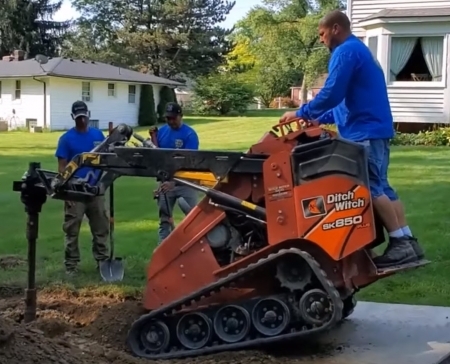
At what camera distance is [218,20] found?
2410 inches

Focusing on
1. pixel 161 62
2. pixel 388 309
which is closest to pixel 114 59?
pixel 161 62

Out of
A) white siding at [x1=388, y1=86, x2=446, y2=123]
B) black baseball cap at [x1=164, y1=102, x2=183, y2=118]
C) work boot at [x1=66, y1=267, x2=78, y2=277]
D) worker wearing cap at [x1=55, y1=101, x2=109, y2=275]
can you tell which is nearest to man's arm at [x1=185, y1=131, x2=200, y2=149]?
black baseball cap at [x1=164, y1=102, x2=183, y2=118]

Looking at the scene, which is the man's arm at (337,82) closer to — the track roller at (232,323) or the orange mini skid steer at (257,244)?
the orange mini skid steer at (257,244)

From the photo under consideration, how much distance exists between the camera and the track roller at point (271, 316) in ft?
17.4

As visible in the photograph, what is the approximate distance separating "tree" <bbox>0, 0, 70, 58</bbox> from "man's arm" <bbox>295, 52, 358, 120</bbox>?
174ft

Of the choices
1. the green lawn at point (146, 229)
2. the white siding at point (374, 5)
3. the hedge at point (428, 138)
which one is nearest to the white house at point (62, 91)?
the white siding at point (374, 5)

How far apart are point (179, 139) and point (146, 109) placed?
111ft

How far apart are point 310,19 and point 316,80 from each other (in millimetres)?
4141

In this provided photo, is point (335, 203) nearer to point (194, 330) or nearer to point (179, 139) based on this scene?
point (194, 330)

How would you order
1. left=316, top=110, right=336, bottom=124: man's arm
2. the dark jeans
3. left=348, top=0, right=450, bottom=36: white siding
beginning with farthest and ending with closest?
left=348, top=0, right=450, bottom=36: white siding < left=316, top=110, right=336, bottom=124: man's arm < the dark jeans

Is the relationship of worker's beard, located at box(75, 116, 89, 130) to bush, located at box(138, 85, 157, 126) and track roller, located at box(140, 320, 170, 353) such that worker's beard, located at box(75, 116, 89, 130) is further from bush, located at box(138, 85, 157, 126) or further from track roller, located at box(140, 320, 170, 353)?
bush, located at box(138, 85, 157, 126)

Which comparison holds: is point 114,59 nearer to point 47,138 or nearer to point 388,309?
point 47,138

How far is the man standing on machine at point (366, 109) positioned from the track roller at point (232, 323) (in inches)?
40.8

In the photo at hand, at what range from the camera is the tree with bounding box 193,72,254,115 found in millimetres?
46406
